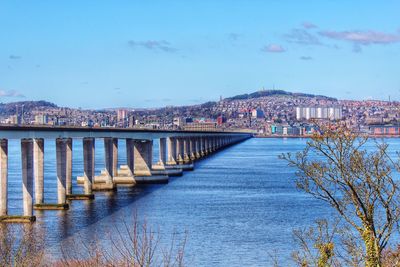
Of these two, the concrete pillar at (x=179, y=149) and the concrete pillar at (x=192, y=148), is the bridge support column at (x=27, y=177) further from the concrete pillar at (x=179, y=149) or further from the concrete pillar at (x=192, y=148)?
the concrete pillar at (x=192, y=148)

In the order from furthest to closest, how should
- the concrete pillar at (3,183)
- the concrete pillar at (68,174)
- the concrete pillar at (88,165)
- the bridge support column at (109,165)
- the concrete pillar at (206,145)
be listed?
the concrete pillar at (206,145), the bridge support column at (109,165), the concrete pillar at (88,165), the concrete pillar at (68,174), the concrete pillar at (3,183)

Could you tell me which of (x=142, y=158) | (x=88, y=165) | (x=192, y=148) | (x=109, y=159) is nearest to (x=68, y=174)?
(x=88, y=165)

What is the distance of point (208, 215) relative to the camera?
58125mm

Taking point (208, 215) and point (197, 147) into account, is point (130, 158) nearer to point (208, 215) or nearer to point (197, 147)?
point (208, 215)

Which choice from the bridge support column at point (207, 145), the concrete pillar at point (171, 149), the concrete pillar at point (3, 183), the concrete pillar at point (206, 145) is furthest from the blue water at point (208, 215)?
the bridge support column at point (207, 145)

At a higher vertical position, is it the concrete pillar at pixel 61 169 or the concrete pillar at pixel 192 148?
A: the concrete pillar at pixel 61 169

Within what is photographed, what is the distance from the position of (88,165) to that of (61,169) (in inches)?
357

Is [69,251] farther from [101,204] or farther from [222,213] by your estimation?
[101,204]

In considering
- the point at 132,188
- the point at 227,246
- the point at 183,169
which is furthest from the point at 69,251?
the point at 183,169

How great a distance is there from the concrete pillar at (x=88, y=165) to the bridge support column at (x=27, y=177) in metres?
13.4

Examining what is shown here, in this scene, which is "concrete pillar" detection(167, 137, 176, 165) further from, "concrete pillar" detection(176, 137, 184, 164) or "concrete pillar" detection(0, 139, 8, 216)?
"concrete pillar" detection(0, 139, 8, 216)

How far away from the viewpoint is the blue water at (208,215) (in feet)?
141

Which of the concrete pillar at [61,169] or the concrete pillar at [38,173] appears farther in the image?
the concrete pillar at [61,169]

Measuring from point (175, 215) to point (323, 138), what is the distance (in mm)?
37756
